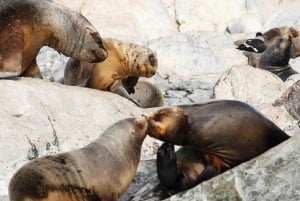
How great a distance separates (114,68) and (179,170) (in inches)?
169

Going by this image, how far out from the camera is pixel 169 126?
614 cm

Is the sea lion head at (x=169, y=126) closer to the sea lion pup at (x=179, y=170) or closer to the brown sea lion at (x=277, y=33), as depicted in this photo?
the sea lion pup at (x=179, y=170)

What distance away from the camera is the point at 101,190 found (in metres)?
5.55

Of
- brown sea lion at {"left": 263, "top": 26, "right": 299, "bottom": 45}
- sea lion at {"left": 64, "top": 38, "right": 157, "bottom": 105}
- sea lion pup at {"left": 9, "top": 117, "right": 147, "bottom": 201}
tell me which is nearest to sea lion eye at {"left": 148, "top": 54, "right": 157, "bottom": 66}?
sea lion at {"left": 64, "top": 38, "right": 157, "bottom": 105}

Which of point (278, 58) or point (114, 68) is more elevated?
point (114, 68)

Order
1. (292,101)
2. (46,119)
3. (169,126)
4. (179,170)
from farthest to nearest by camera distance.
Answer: (292,101) → (46,119) → (169,126) → (179,170)

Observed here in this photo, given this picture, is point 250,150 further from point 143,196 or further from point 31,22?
point 31,22

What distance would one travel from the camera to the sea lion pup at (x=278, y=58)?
16.9 m

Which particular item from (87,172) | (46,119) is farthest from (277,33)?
(87,172)

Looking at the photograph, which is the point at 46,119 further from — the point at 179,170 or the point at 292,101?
the point at 292,101

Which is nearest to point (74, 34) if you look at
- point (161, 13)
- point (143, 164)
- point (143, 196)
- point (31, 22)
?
point (31, 22)

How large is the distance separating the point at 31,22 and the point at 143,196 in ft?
11.7

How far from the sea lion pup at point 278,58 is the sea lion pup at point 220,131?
1062 cm

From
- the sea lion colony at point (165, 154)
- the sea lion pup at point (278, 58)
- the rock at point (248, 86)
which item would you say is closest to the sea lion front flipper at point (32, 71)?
the sea lion colony at point (165, 154)
